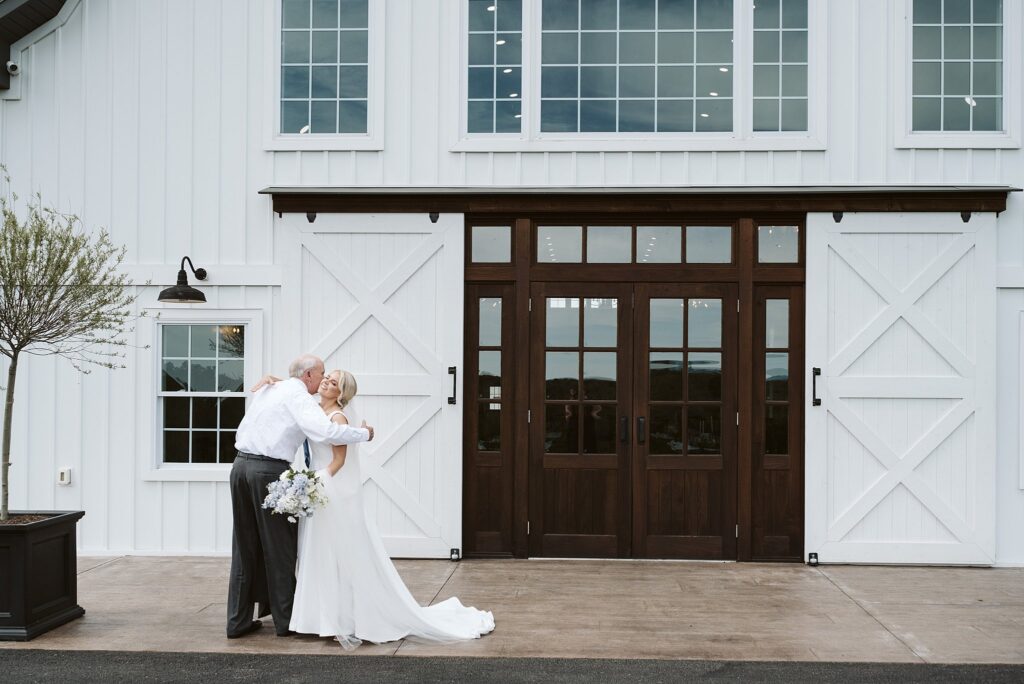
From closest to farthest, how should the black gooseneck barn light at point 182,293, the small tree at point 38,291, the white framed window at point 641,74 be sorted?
the small tree at point 38,291, the black gooseneck barn light at point 182,293, the white framed window at point 641,74

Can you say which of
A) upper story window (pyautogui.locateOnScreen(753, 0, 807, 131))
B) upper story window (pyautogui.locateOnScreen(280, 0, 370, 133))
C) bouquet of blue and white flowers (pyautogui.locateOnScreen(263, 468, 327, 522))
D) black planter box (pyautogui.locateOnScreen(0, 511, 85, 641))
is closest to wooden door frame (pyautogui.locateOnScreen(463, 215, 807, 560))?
upper story window (pyautogui.locateOnScreen(753, 0, 807, 131))

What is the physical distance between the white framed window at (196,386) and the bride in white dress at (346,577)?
2687mm

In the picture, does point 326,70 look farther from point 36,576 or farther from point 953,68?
point 953,68

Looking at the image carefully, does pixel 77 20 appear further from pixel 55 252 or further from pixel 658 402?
pixel 658 402

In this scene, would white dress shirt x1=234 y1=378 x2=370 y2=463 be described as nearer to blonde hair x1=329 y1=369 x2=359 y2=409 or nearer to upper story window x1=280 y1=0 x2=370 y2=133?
blonde hair x1=329 y1=369 x2=359 y2=409

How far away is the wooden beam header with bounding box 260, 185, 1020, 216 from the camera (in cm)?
765

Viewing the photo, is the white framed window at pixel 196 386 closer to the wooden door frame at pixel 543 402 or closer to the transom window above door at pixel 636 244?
the wooden door frame at pixel 543 402

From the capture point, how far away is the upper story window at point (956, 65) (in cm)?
783

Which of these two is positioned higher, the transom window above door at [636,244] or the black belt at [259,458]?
the transom window above door at [636,244]

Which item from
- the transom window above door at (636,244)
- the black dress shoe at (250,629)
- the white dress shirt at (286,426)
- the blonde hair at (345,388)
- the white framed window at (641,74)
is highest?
the white framed window at (641,74)

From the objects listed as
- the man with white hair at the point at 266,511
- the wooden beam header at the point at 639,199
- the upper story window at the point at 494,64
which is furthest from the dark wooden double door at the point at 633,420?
the man with white hair at the point at 266,511

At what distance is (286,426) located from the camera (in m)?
5.55

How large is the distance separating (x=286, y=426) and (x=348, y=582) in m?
1.03

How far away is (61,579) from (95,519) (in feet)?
7.39
